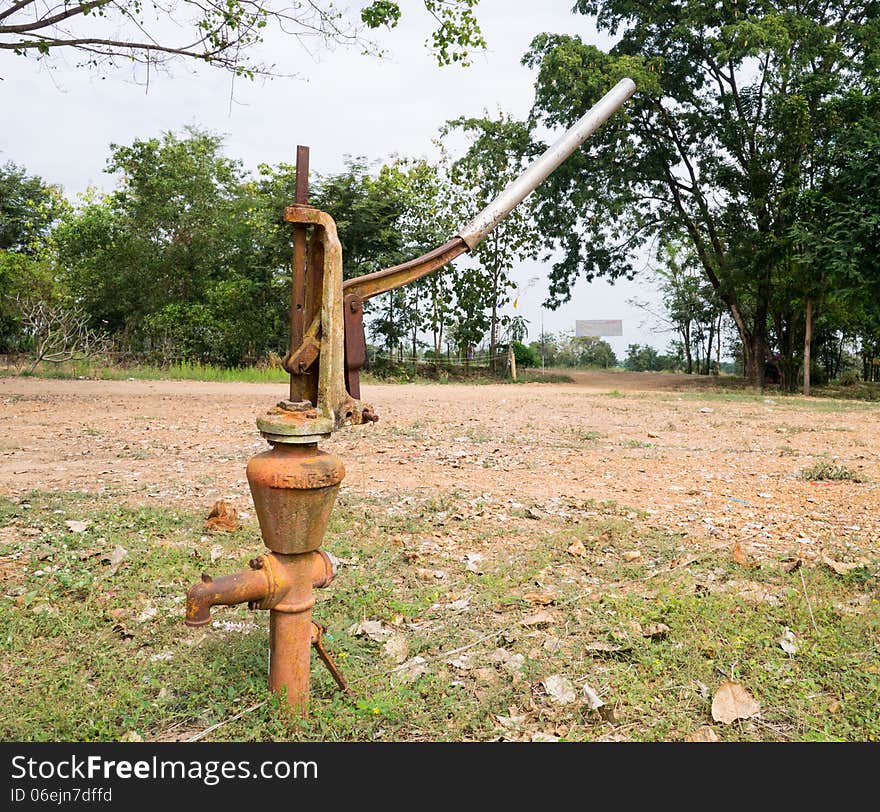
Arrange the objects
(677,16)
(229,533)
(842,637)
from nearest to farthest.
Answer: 1. (842,637)
2. (229,533)
3. (677,16)

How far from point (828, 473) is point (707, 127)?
49.5ft

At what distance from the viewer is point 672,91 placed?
1747 centimetres

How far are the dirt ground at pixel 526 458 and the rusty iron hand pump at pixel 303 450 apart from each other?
2142 mm

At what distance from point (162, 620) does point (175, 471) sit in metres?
2.45

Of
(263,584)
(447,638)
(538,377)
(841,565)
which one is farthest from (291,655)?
(538,377)

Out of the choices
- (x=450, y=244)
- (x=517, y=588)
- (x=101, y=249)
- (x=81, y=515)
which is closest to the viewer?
(x=450, y=244)

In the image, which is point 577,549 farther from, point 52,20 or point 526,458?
point 52,20

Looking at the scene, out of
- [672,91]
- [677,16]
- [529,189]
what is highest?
[677,16]

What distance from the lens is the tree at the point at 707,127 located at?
588 inches

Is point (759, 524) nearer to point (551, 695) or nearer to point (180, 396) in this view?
point (551, 695)

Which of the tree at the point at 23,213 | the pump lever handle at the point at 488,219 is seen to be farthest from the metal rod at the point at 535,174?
the tree at the point at 23,213

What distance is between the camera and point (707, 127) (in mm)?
17484

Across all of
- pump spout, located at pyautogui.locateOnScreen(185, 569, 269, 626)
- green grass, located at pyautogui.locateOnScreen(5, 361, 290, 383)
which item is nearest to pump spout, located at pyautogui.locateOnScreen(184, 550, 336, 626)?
pump spout, located at pyautogui.locateOnScreen(185, 569, 269, 626)

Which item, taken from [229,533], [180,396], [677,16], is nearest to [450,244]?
[229,533]
